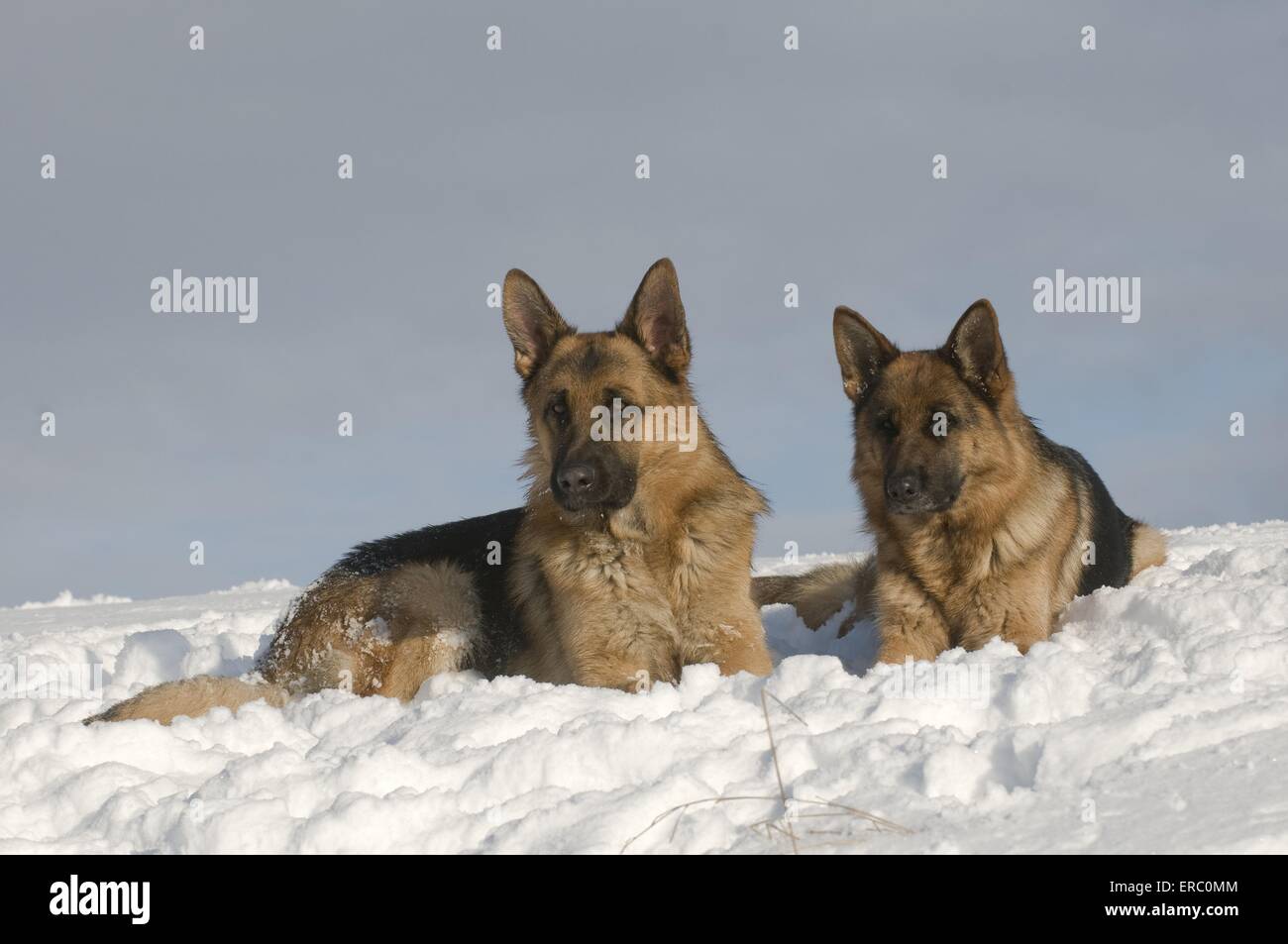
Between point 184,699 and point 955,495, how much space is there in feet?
14.8

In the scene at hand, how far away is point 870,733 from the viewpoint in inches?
165

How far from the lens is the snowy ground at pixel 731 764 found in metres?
3.48

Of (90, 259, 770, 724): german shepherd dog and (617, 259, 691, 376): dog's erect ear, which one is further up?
(617, 259, 691, 376): dog's erect ear

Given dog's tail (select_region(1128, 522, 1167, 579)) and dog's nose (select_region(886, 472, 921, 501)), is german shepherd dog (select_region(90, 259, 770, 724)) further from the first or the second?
dog's tail (select_region(1128, 522, 1167, 579))

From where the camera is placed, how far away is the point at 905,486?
6164mm

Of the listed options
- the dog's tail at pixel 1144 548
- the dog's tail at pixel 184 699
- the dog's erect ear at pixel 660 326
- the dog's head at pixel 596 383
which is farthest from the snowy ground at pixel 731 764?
the dog's tail at pixel 1144 548

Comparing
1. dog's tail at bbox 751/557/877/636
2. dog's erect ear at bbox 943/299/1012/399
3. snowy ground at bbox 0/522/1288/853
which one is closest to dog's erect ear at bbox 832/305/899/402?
dog's erect ear at bbox 943/299/1012/399

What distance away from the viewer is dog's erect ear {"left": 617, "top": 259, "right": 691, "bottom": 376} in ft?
20.6

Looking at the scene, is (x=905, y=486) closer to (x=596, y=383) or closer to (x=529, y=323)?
(x=596, y=383)

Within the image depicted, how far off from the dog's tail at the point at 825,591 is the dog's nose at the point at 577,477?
2.59 m

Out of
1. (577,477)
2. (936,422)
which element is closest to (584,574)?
(577,477)

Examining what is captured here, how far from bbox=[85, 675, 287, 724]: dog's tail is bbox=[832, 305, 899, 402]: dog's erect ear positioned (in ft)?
13.6
